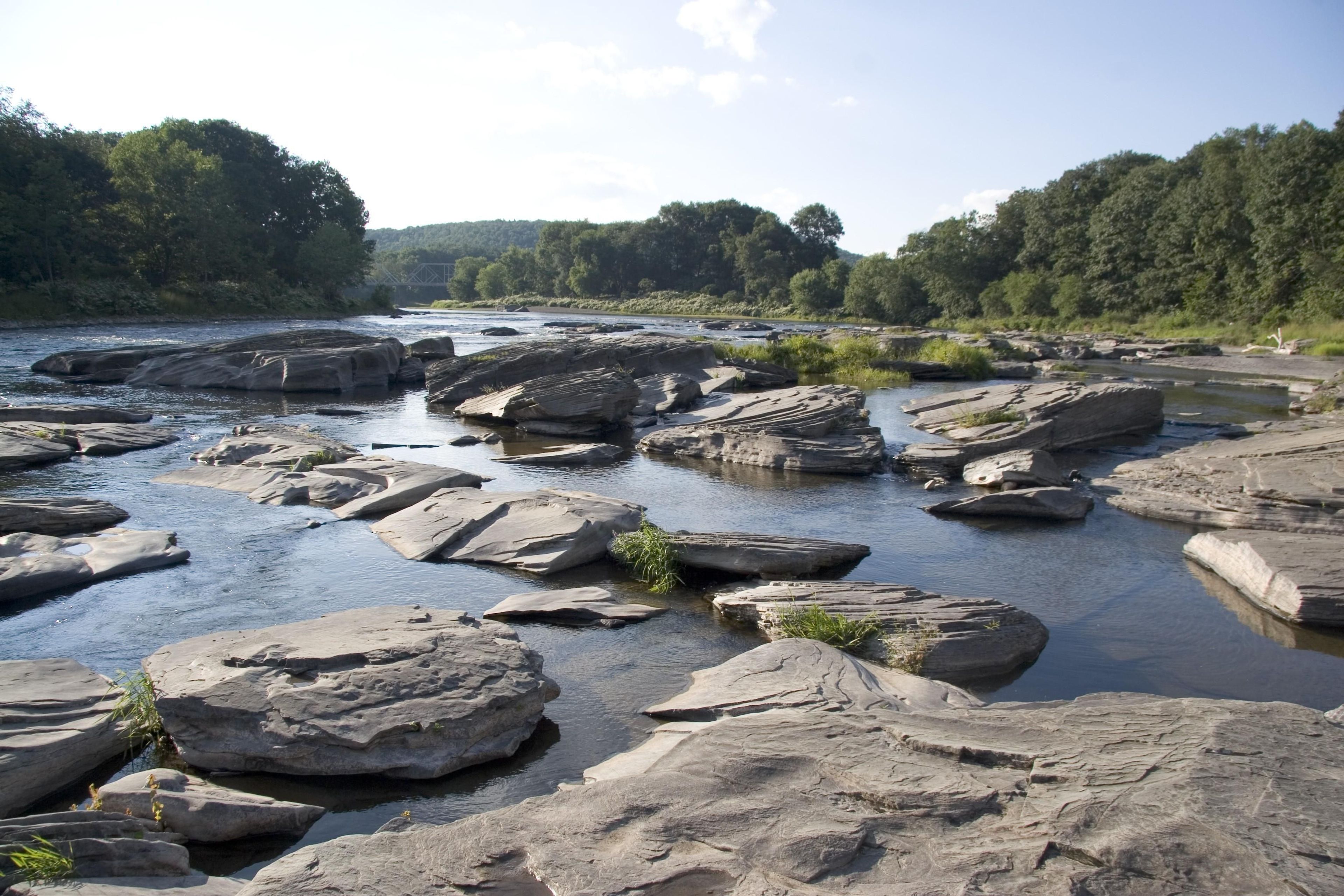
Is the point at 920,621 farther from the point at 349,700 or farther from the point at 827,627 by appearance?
the point at 349,700

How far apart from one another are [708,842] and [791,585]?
16.5 feet

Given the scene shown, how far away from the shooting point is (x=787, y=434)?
18.6m

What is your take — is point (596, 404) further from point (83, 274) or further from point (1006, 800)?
point (83, 274)

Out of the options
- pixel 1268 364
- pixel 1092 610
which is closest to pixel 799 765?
pixel 1092 610

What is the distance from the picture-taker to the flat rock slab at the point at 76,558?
364 inches

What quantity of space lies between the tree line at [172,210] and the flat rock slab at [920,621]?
51119 millimetres

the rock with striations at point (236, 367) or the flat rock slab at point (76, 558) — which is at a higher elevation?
the rock with striations at point (236, 367)

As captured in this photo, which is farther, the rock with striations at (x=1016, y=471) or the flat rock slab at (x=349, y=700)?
the rock with striations at (x=1016, y=471)

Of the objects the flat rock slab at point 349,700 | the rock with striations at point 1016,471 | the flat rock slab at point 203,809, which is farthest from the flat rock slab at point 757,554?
the flat rock slab at point 203,809

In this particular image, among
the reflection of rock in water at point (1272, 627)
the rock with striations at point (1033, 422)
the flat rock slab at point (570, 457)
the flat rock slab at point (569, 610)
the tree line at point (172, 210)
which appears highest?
the tree line at point (172, 210)

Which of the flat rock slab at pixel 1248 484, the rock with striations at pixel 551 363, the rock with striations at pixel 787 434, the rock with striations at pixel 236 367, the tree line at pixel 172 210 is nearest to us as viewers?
the flat rock slab at pixel 1248 484

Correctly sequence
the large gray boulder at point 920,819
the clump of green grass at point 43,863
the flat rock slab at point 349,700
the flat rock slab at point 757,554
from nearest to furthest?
the large gray boulder at point 920,819 → the clump of green grass at point 43,863 → the flat rock slab at point 349,700 → the flat rock slab at point 757,554

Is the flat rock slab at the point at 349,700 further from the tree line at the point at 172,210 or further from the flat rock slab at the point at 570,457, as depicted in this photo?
the tree line at the point at 172,210

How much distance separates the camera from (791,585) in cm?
922
